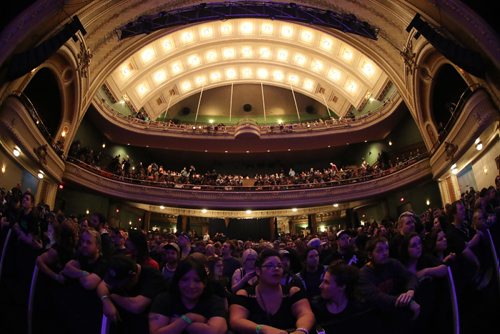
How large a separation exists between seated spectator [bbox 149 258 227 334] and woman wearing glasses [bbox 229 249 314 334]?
0.15 meters

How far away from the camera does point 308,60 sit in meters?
25.2

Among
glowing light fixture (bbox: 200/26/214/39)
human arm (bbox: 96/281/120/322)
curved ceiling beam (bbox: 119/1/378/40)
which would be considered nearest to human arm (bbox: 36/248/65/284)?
human arm (bbox: 96/281/120/322)

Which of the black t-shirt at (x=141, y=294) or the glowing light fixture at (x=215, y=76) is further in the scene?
the glowing light fixture at (x=215, y=76)

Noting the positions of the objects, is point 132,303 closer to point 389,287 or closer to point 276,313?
point 276,313

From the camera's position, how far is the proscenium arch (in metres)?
22.1

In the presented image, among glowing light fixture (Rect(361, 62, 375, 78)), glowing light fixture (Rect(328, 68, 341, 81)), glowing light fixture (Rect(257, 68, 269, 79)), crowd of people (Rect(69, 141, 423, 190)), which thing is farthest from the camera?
glowing light fixture (Rect(257, 68, 269, 79))

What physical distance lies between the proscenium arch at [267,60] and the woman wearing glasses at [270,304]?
68.5ft

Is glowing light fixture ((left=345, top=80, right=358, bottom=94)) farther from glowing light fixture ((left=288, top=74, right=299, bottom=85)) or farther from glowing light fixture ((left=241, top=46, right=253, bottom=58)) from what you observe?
glowing light fixture ((left=241, top=46, right=253, bottom=58))

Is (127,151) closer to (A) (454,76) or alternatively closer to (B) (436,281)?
(A) (454,76)

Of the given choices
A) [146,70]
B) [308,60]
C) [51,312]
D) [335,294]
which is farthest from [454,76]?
[146,70]

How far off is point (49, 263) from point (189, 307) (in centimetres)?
131

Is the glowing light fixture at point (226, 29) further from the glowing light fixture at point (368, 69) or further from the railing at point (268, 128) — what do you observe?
the glowing light fixture at point (368, 69)

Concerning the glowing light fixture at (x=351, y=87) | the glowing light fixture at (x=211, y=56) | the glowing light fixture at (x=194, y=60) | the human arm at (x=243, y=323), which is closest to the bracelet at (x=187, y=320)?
the human arm at (x=243, y=323)

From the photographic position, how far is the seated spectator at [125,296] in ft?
7.39
